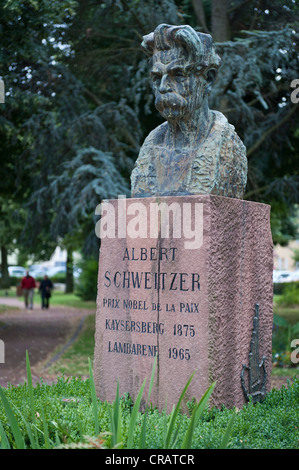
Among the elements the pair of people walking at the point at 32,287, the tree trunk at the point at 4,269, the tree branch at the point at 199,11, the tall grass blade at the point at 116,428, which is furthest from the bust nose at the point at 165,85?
the tree trunk at the point at 4,269

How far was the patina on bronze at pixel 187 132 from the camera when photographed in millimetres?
5207

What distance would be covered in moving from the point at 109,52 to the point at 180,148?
8661mm

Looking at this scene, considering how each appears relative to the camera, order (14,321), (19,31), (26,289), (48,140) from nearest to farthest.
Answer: (19,31) < (48,140) < (14,321) < (26,289)

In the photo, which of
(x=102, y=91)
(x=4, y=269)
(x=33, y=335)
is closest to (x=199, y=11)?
(x=102, y=91)

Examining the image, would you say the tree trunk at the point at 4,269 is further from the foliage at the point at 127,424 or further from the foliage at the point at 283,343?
the foliage at the point at 127,424

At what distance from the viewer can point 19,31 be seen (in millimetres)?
11727

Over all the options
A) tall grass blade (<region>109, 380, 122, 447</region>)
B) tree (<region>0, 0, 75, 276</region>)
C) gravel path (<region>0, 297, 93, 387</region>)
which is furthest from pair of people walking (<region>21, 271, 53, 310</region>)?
tall grass blade (<region>109, 380, 122, 447</region>)

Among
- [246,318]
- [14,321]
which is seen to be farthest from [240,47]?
[14,321]

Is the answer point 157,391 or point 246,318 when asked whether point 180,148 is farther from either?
point 157,391

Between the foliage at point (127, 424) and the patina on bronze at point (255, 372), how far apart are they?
0.41 feet

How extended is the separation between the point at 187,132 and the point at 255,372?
2.37 m

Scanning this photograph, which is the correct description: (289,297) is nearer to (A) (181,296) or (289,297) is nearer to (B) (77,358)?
(B) (77,358)

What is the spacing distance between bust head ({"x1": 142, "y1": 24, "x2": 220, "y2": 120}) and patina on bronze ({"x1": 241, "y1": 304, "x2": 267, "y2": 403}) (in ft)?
6.66

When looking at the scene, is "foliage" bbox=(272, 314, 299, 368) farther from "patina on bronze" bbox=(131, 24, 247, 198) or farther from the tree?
"patina on bronze" bbox=(131, 24, 247, 198)
